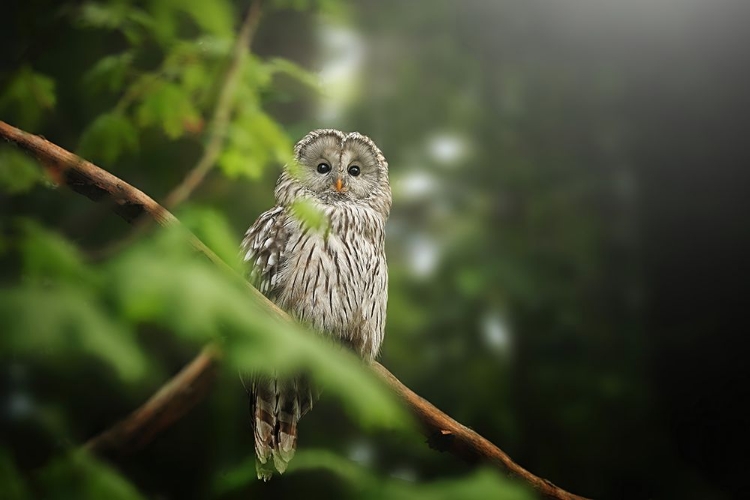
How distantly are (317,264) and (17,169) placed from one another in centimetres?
63

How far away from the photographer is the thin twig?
150 centimetres

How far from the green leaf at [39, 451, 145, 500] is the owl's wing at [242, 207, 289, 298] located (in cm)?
52

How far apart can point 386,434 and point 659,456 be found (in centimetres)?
77

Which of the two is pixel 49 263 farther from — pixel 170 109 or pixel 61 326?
pixel 170 109

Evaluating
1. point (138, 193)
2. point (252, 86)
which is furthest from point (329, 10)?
point (138, 193)

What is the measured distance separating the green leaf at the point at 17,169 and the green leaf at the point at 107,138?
0.18m

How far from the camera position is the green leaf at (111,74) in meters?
1.57

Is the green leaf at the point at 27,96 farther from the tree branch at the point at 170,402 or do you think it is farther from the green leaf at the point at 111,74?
the tree branch at the point at 170,402

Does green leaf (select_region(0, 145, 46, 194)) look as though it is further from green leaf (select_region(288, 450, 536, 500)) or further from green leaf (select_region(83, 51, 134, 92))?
green leaf (select_region(288, 450, 536, 500))

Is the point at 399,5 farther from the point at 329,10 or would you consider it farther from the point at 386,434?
the point at 386,434

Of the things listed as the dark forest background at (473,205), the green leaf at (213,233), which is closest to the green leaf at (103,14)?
the dark forest background at (473,205)

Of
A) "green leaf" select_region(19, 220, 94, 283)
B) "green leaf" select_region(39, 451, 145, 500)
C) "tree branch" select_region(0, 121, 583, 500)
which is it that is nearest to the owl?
"tree branch" select_region(0, 121, 583, 500)

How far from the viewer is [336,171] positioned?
1.67 m

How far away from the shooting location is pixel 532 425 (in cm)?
196
